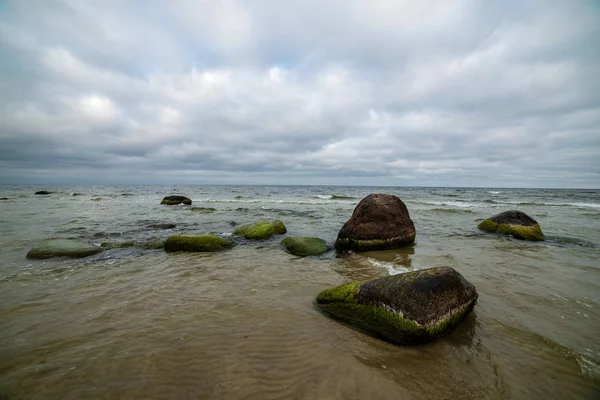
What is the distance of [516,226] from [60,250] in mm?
17655

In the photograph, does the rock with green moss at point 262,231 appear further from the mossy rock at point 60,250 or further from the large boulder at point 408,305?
the large boulder at point 408,305

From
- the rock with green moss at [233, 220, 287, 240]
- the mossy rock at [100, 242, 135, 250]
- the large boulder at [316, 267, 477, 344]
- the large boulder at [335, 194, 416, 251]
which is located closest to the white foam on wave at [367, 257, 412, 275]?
the large boulder at [335, 194, 416, 251]

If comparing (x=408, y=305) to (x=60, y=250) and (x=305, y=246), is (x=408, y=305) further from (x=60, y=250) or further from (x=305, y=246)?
(x=60, y=250)

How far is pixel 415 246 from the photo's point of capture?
1062 cm

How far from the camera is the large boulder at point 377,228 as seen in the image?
995cm

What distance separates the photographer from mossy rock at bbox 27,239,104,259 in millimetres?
8242

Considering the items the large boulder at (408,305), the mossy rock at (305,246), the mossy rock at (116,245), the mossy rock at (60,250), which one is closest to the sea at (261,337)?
the large boulder at (408,305)

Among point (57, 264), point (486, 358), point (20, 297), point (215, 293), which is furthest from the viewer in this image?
point (57, 264)

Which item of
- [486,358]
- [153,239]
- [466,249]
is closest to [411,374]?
[486,358]

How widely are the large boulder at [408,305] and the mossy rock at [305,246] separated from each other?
4317 mm

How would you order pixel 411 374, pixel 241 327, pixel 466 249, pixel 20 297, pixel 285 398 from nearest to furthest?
pixel 285 398 < pixel 411 374 < pixel 241 327 < pixel 20 297 < pixel 466 249

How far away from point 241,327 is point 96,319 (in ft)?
8.42

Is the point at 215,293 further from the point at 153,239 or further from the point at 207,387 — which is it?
the point at 153,239

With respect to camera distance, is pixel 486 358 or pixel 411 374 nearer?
pixel 411 374
